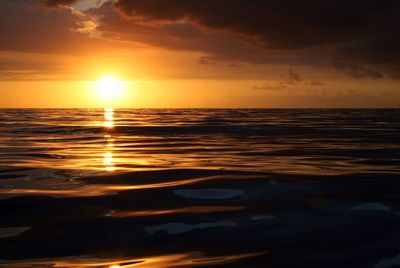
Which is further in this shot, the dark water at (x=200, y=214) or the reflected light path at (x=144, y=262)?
the dark water at (x=200, y=214)

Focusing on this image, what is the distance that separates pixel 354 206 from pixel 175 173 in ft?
16.9

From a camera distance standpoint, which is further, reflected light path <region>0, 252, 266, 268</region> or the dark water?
the dark water

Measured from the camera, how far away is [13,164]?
553 inches

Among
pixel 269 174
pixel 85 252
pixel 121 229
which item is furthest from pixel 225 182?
pixel 85 252

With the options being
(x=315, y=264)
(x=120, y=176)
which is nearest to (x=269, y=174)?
(x=120, y=176)

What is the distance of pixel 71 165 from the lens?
13.8 meters

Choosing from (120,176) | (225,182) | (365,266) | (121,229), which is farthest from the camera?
(120,176)

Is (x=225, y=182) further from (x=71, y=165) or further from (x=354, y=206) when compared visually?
(x=71, y=165)

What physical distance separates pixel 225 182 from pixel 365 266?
221 inches

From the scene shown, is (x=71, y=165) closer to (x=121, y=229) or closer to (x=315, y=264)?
(x=121, y=229)

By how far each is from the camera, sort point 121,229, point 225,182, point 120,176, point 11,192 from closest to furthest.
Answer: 1. point 121,229
2. point 11,192
3. point 225,182
4. point 120,176

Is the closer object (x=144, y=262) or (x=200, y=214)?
(x=144, y=262)

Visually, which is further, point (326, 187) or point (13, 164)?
point (13, 164)

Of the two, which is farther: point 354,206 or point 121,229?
point 354,206
